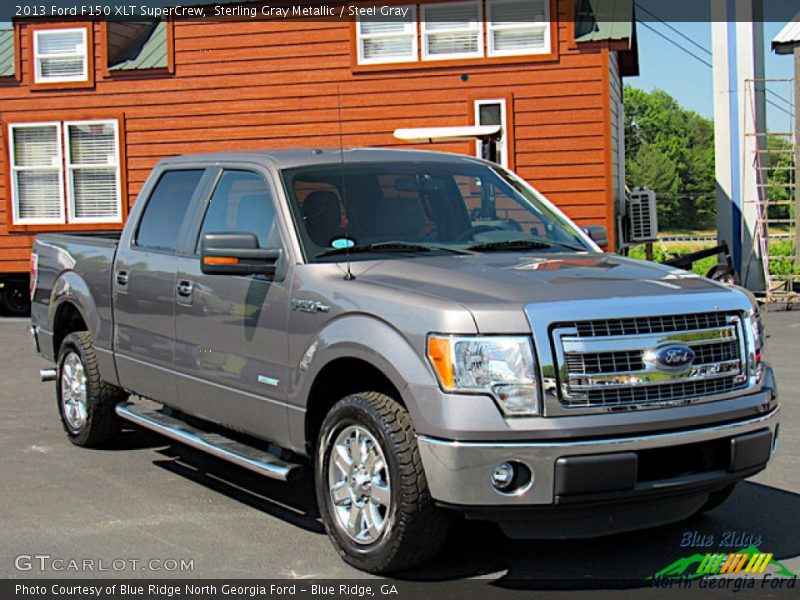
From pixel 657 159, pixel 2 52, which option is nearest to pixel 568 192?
pixel 2 52

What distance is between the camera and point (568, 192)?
1725cm

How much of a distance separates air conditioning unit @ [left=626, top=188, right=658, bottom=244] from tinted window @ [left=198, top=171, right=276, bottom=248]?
534 inches

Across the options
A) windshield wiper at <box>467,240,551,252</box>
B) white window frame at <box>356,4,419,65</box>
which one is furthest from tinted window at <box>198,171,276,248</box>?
white window frame at <box>356,4,419,65</box>

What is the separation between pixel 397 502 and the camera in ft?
14.8

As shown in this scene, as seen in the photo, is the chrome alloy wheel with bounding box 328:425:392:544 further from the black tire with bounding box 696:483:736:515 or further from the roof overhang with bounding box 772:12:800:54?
the roof overhang with bounding box 772:12:800:54

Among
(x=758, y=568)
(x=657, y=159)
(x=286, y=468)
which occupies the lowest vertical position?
(x=758, y=568)

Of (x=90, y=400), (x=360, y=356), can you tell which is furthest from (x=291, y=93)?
(x=360, y=356)

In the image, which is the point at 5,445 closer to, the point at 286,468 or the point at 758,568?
the point at 286,468

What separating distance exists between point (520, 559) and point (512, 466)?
88 cm

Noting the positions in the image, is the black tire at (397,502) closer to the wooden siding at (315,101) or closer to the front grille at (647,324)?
the front grille at (647,324)

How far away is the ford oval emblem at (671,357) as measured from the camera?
14.7ft

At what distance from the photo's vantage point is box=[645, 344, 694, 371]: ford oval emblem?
4.47 metres

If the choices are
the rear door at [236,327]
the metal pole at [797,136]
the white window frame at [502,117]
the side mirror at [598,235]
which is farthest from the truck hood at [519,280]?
the white window frame at [502,117]

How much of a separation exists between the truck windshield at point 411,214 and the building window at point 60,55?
14.1m
